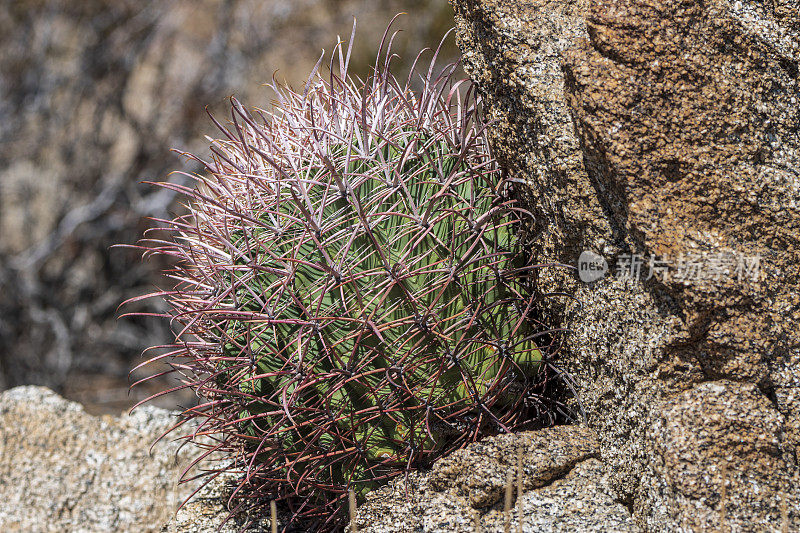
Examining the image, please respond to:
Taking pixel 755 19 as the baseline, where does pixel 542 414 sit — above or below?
below

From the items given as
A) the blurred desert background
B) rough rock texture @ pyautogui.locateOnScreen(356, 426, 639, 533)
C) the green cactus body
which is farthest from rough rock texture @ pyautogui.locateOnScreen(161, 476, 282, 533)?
the blurred desert background

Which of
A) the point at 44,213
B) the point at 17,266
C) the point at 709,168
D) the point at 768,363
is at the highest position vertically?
the point at 44,213

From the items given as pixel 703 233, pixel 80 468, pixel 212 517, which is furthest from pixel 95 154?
pixel 703 233

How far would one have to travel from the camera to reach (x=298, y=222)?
88.0 inches

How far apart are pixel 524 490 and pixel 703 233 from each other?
33.5 inches

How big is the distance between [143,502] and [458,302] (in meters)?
2.05

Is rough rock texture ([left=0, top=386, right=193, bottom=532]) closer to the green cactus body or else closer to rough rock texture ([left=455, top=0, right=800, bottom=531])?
the green cactus body

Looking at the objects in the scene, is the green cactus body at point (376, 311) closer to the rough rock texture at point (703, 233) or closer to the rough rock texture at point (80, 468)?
the rough rock texture at point (703, 233)

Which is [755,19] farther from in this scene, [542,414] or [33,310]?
[33,310]

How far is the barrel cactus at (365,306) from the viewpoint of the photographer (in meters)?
2.21

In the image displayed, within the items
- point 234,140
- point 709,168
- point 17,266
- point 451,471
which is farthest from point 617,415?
point 17,266

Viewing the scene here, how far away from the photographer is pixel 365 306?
2.16 meters

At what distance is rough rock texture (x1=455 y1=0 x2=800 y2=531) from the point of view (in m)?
1.87

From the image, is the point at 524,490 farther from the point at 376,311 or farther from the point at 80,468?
the point at 80,468
